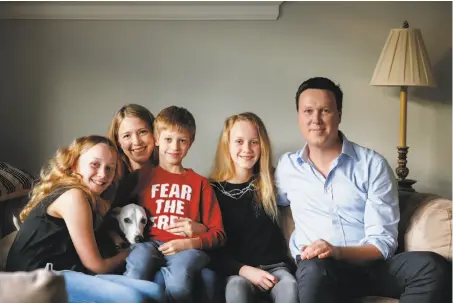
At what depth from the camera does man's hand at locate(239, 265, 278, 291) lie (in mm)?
1604

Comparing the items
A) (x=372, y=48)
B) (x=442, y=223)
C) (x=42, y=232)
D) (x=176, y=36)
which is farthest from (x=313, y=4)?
(x=42, y=232)

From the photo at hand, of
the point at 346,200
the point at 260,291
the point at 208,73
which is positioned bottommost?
the point at 260,291

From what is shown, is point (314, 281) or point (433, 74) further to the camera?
point (433, 74)

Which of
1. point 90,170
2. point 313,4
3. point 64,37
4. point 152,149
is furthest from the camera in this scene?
point 313,4

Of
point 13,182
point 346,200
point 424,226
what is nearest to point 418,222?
point 424,226

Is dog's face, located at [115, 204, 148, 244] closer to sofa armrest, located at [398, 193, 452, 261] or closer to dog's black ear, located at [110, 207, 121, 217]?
dog's black ear, located at [110, 207, 121, 217]

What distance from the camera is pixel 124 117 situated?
1.73m

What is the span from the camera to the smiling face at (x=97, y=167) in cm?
162

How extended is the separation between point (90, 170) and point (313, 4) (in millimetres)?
870

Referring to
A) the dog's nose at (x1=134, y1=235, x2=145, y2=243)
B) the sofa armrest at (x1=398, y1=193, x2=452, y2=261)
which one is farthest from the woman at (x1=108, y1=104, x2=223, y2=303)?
the sofa armrest at (x1=398, y1=193, x2=452, y2=261)

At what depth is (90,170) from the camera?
162 cm

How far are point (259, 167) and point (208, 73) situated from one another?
0.37 m

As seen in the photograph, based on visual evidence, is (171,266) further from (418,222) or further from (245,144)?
(418,222)

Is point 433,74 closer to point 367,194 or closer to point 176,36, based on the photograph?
point 367,194
